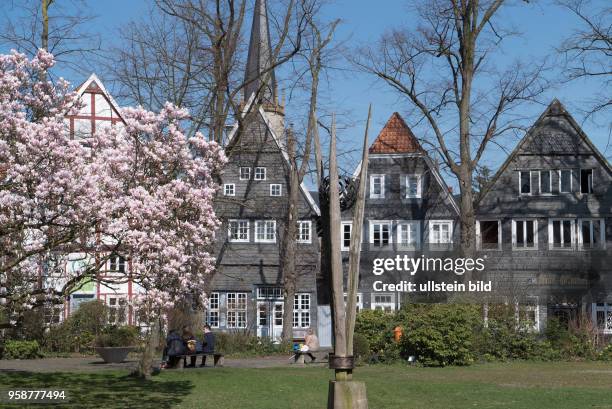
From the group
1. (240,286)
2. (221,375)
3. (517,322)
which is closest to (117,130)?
(221,375)

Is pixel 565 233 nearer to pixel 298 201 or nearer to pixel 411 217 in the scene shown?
pixel 411 217

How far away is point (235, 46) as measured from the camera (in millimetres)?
34406

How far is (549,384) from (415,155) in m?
29.4

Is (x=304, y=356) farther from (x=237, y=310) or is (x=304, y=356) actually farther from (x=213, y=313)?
(x=213, y=313)

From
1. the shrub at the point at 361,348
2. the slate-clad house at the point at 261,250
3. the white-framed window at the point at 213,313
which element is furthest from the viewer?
the slate-clad house at the point at 261,250

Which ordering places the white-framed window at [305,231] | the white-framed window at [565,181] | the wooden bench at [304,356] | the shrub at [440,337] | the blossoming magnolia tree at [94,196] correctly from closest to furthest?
1. the blossoming magnolia tree at [94,196]
2. the shrub at [440,337]
3. the wooden bench at [304,356]
4. the white-framed window at [305,231]
5. the white-framed window at [565,181]

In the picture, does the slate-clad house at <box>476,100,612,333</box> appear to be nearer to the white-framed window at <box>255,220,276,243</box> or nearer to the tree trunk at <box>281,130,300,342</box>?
the tree trunk at <box>281,130,300,342</box>

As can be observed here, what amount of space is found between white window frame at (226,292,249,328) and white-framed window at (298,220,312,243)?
4.10 metres

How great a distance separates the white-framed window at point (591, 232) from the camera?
159 ft

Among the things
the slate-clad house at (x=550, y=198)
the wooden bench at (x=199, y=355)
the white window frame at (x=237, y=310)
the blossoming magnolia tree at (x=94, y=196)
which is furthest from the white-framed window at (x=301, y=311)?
the blossoming magnolia tree at (x=94, y=196)

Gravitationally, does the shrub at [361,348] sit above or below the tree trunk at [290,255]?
below

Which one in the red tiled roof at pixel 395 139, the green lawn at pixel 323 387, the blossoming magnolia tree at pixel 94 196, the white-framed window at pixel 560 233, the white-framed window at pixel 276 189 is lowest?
the green lawn at pixel 323 387

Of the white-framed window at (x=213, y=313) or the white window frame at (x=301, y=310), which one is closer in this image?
the white-framed window at (x=213, y=313)

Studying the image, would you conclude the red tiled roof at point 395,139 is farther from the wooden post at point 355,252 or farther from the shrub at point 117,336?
the wooden post at point 355,252
